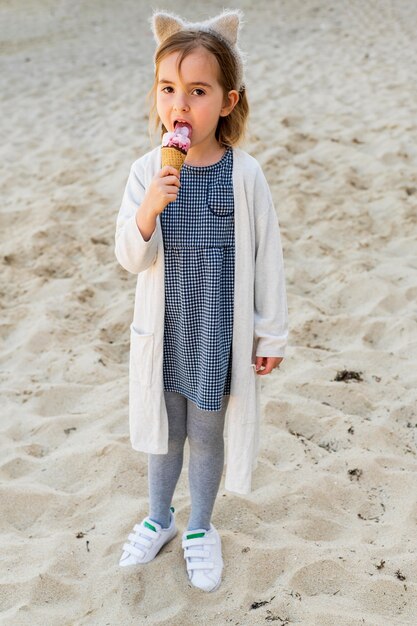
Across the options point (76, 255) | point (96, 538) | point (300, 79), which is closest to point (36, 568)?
point (96, 538)

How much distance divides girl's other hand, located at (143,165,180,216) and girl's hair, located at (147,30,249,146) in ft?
0.93

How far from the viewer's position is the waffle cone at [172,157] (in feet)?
6.11

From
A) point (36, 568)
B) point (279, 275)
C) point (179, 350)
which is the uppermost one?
point (279, 275)

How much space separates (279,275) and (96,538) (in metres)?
1.13

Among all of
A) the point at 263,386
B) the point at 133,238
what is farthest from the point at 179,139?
the point at 263,386

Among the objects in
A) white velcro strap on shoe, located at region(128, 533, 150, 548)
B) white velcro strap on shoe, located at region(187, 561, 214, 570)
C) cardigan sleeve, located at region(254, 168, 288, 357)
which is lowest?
white velcro strap on shoe, located at region(187, 561, 214, 570)

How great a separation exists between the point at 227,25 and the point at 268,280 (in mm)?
690

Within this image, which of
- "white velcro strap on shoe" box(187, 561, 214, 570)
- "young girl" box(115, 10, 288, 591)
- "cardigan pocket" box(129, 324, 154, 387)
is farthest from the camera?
"white velcro strap on shoe" box(187, 561, 214, 570)

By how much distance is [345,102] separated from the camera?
273 inches

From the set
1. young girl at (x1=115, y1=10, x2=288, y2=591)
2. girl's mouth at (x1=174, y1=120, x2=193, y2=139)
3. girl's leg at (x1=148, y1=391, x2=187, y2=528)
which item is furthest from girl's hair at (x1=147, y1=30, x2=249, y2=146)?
girl's leg at (x1=148, y1=391, x2=187, y2=528)

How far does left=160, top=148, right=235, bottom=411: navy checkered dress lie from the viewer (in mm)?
2004

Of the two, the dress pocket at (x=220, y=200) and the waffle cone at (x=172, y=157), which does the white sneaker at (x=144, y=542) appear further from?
the waffle cone at (x=172, y=157)

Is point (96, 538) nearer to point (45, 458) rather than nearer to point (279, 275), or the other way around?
point (45, 458)

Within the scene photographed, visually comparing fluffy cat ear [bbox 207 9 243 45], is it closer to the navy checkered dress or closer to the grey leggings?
the navy checkered dress
